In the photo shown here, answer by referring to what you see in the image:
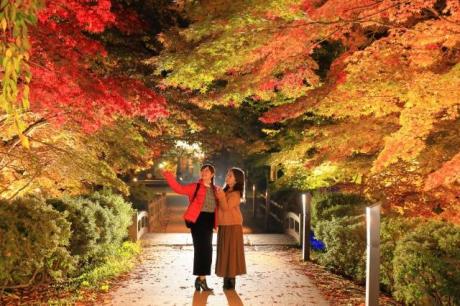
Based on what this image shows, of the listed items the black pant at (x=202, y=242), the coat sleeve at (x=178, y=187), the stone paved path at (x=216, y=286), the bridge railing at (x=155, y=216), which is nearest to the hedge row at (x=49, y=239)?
the stone paved path at (x=216, y=286)

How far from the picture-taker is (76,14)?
345 inches

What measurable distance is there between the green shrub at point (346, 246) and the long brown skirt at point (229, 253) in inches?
83.2

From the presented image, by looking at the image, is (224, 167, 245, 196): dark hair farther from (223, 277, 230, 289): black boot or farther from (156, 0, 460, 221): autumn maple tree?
(156, 0, 460, 221): autumn maple tree

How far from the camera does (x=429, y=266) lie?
18.8ft

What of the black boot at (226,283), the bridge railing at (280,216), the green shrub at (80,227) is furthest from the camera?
the bridge railing at (280,216)

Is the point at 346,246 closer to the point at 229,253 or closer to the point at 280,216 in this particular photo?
the point at 229,253

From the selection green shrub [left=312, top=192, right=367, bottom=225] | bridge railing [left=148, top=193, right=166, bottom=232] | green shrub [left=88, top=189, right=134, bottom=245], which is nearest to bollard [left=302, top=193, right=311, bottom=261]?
green shrub [left=312, top=192, right=367, bottom=225]

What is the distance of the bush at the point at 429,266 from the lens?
5.45 m

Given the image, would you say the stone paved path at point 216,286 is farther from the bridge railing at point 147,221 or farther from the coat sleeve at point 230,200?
the bridge railing at point 147,221

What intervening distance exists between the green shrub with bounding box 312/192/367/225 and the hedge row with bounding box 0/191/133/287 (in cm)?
480

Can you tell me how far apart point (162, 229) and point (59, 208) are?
10.7 m

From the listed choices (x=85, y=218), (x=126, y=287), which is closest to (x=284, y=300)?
(x=126, y=287)

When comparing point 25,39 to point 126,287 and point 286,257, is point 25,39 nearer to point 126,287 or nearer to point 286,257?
point 126,287

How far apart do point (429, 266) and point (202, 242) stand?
319 cm
